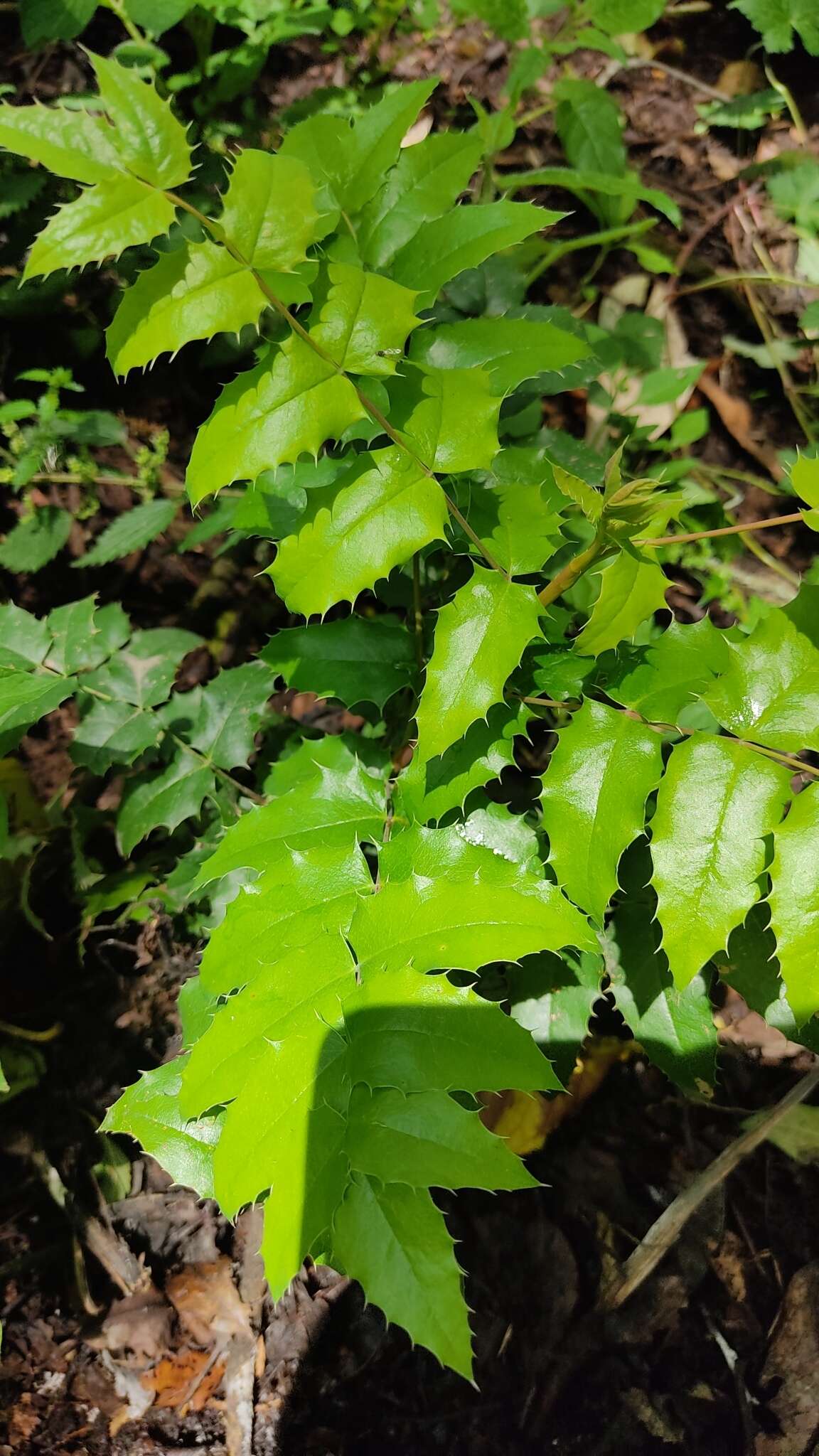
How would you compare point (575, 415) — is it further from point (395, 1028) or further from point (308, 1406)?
point (308, 1406)

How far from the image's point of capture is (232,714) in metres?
1.77

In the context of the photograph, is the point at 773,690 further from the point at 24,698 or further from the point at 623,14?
the point at 623,14

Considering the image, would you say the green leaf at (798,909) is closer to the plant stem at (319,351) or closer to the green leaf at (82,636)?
the plant stem at (319,351)

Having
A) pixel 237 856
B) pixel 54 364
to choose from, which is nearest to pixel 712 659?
pixel 237 856

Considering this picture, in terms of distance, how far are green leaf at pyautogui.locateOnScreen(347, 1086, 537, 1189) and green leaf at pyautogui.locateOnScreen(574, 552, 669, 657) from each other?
637 mm

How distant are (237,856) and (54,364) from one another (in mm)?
1844

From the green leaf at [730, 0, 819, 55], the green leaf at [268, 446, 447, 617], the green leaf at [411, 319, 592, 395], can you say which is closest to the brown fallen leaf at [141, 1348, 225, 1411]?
the green leaf at [268, 446, 447, 617]

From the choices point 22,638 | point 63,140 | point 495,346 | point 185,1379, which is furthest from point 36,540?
point 185,1379

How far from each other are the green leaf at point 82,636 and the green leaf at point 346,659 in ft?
1.46

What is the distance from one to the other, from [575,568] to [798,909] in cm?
55

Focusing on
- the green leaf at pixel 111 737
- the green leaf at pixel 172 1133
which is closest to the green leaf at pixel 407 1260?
the green leaf at pixel 172 1133

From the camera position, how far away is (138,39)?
2.38 metres

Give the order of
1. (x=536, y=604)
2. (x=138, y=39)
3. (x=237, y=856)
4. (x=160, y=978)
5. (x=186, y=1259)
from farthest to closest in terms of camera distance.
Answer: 1. (x=138, y=39)
2. (x=160, y=978)
3. (x=186, y=1259)
4. (x=237, y=856)
5. (x=536, y=604)

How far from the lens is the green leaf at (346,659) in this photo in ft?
5.06
